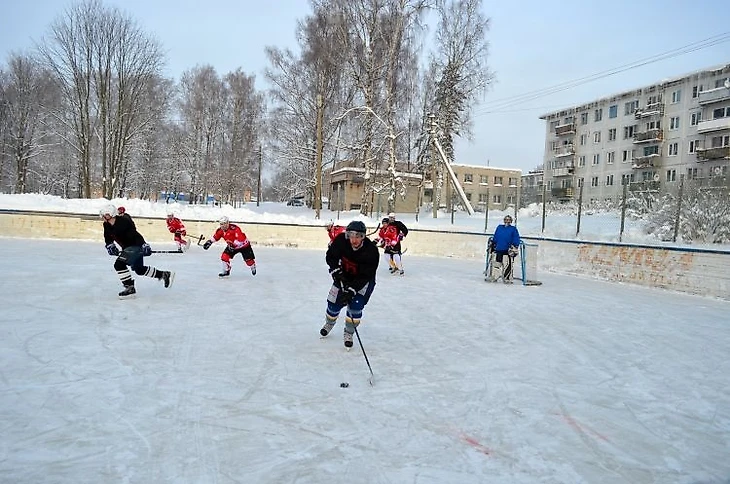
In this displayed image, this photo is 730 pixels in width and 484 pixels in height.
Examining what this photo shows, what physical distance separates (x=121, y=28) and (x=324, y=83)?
1058cm

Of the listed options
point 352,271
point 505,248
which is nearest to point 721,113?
point 505,248

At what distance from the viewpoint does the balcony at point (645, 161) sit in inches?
1347

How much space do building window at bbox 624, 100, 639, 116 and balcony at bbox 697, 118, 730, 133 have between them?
18.5 feet

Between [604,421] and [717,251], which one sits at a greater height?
[717,251]

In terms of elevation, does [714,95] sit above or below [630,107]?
below

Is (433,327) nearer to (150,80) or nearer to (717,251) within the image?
(717,251)

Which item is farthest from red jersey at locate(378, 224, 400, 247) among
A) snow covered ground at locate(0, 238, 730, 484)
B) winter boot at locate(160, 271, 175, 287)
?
winter boot at locate(160, 271, 175, 287)

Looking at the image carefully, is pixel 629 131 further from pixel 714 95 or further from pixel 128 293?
pixel 128 293

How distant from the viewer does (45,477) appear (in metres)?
2.47

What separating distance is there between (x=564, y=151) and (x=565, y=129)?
5.97 ft

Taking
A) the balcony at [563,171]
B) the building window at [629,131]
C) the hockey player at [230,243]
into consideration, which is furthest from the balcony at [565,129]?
the hockey player at [230,243]

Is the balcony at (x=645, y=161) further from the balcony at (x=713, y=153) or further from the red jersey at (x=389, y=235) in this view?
the red jersey at (x=389, y=235)

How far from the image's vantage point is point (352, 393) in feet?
12.7

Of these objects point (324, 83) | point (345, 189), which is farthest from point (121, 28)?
point (345, 189)
